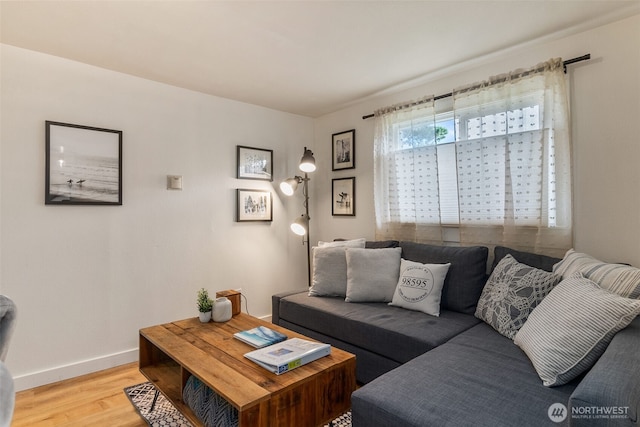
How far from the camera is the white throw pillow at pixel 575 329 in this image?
132cm

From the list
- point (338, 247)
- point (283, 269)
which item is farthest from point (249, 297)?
point (338, 247)

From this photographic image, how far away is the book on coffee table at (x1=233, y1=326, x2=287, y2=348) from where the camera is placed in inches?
71.6

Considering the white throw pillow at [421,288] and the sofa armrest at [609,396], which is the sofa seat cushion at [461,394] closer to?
the sofa armrest at [609,396]

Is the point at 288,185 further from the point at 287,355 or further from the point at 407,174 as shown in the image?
the point at 287,355

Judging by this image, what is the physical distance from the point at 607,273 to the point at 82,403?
121 inches

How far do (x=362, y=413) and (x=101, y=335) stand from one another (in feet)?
7.44

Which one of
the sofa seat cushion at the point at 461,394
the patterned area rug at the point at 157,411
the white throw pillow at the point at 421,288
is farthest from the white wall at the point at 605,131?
the patterned area rug at the point at 157,411

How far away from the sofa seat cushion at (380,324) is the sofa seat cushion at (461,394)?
0.33 metres

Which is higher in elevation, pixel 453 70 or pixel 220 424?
pixel 453 70

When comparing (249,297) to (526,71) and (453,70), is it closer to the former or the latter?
(453,70)

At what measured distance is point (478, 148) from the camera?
8.75 feet

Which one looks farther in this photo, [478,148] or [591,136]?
[478,148]

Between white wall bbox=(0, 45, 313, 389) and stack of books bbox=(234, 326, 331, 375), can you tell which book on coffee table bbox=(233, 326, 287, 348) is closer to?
stack of books bbox=(234, 326, 331, 375)

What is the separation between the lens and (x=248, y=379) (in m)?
1.45
